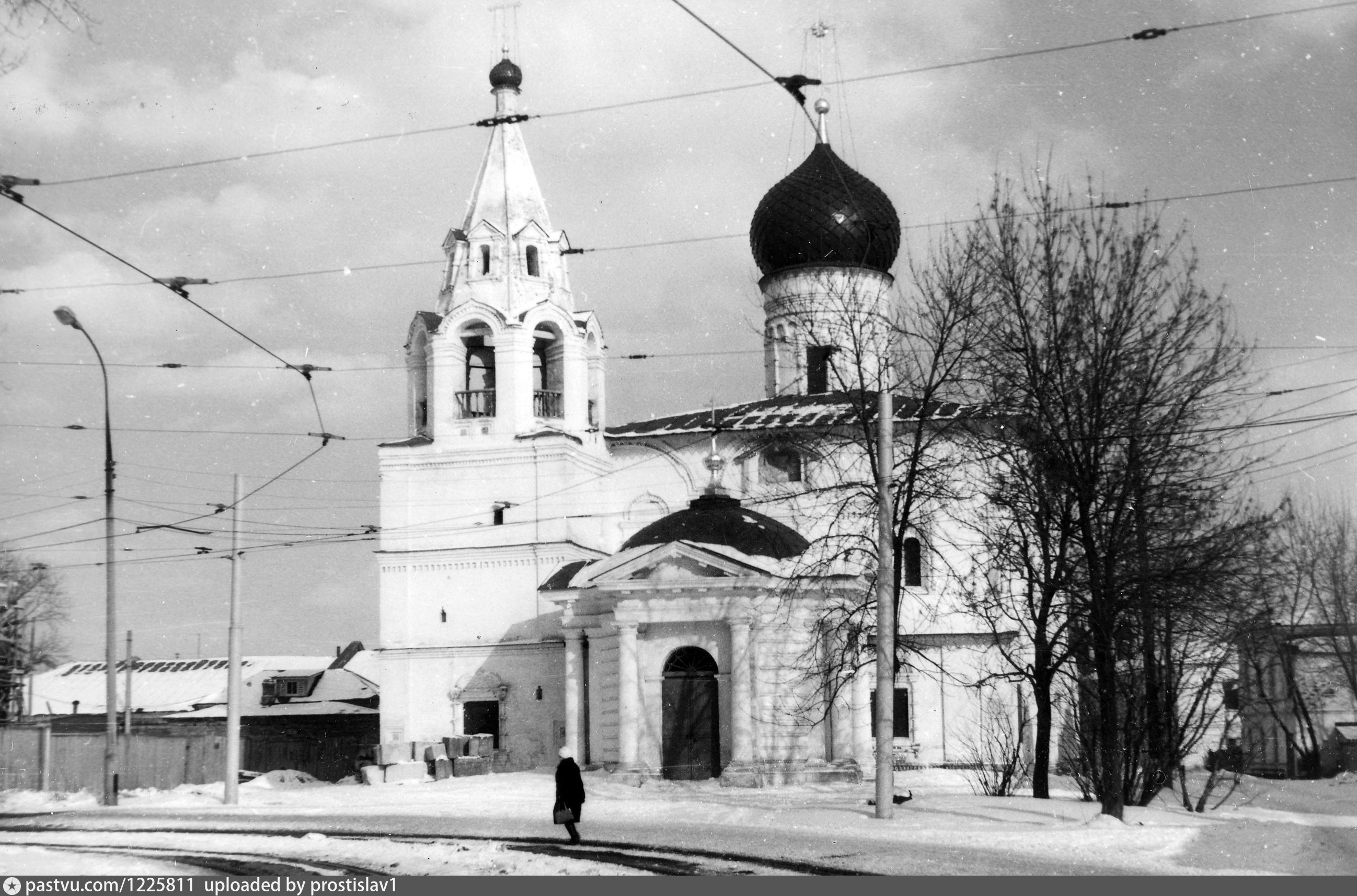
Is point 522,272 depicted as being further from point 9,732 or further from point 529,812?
point 529,812

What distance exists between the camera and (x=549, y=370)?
38281 millimetres

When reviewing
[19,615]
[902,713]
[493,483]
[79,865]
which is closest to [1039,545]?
[79,865]

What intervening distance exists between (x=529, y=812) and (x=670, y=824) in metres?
3.30

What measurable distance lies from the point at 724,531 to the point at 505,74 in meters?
12.8

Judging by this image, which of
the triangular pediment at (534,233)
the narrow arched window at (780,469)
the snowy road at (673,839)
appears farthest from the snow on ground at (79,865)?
the triangular pediment at (534,233)

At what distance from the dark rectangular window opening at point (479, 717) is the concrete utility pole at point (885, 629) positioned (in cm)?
1879

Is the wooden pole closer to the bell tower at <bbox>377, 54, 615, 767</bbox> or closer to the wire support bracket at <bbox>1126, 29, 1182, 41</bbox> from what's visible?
the bell tower at <bbox>377, 54, 615, 767</bbox>

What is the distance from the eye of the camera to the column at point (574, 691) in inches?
1247

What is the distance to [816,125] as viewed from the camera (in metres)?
40.6

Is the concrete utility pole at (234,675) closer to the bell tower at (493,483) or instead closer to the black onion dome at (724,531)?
the black onion dome at (724,531)

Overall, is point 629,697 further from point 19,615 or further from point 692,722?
point 19,615

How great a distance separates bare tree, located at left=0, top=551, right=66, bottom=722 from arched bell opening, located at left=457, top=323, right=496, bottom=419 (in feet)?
34.2

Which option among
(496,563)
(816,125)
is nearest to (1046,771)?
(496,563)

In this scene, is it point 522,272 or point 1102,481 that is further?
point 522,272
